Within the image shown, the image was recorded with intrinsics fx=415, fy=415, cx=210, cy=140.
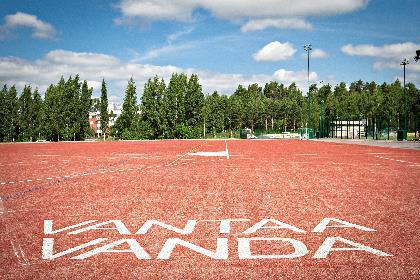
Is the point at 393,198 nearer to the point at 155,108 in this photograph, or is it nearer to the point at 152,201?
the point at 152,201

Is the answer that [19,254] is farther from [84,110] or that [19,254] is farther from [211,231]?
[84,110]

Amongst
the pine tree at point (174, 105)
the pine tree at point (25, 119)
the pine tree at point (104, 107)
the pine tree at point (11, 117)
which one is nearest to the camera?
the pine tree at point (174, 105)

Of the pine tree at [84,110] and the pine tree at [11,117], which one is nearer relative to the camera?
the pine tree at [11,117]

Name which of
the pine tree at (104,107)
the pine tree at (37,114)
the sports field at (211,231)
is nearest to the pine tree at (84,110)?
the pine tree at (104,107)

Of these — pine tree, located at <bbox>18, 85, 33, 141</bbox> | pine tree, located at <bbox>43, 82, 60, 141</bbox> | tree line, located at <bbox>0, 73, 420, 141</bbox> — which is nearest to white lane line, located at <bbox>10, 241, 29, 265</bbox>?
tree line, located at <bbox>0, 73, 420, 141</bbox>

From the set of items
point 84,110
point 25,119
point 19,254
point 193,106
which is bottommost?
point 19,254

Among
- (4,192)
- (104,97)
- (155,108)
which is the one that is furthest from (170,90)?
(4,192)

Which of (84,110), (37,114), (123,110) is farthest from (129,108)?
(37,114)

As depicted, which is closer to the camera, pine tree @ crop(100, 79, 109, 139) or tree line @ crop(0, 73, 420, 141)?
tree line @ crop(0, 73, 420, 141)

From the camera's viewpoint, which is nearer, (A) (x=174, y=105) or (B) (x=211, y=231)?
(B) (x=211, y=231)

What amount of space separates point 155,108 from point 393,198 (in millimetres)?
86551

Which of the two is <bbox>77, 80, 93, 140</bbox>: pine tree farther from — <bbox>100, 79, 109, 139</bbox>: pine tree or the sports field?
the sports field

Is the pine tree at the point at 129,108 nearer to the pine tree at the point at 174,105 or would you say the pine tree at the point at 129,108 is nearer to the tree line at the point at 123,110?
the tree line at the point at 123,110

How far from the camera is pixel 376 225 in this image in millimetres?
5766
